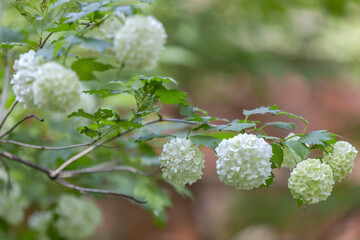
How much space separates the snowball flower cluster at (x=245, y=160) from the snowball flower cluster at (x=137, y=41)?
0.98ft

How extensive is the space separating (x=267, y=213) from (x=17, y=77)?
3.51 meters

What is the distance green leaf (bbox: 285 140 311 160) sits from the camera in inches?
45.7

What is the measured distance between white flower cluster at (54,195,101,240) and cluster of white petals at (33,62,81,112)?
1.36 m

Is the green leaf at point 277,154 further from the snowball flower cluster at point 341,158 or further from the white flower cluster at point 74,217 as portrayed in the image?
the white flower cluster at point 74,217

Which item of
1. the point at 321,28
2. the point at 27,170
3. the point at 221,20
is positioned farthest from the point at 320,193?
the point at 321,28

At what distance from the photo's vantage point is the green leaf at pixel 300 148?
1.16 metres

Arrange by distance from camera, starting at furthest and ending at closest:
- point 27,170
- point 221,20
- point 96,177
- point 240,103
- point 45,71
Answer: point 240,103 < point 221,20 < point 96,177 < point 27,170 < point 45,71

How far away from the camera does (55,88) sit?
3.12 feet

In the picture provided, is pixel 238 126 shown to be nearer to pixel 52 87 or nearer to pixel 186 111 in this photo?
pixel 186 111

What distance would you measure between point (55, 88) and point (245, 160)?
0.48 meters

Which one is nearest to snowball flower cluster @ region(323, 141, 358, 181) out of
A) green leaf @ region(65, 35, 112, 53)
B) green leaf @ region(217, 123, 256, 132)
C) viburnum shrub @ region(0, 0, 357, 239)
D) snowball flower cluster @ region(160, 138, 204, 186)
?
viburnum shrub @ region(0, 0, 357, 239)

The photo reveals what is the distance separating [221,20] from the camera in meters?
3.73

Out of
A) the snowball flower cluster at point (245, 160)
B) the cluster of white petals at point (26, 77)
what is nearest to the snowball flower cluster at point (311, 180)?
the snowball flower cluster at point (245, 160)

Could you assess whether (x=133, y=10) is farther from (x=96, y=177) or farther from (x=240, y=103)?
(x=240, y=103)
